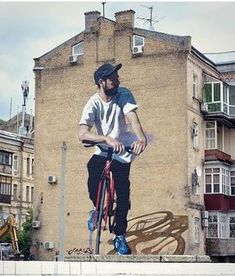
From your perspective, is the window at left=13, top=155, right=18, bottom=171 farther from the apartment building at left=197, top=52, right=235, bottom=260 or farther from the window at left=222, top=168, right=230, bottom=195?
the window at left=222, top=168, right=230, bottom=195

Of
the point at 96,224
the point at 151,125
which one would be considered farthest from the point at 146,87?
the point at 96,224

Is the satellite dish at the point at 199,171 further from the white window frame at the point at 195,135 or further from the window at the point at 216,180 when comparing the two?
the white window frame at the point at 195,135

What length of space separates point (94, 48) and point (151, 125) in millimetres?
2780

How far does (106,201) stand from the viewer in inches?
710

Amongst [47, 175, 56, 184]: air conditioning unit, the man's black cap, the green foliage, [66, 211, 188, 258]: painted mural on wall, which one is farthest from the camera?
the green foliage

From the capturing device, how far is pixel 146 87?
18062mm

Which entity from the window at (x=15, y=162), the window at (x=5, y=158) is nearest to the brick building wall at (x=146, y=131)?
the window at (x=5, y=158)

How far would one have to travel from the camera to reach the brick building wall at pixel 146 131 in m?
17.4

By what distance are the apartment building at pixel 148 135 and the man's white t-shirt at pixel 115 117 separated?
9.5 inches

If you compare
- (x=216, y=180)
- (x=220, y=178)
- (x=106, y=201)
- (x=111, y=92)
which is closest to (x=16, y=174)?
(x=106, y=201)

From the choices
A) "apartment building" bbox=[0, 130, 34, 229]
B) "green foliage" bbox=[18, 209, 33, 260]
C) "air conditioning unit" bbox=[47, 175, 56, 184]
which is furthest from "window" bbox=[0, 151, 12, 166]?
"air conditioning unit" bbox=[47, 175, 56, 184]

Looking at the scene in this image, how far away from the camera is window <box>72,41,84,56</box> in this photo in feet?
63.1

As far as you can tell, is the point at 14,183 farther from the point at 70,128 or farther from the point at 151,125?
→ the point at 151,125

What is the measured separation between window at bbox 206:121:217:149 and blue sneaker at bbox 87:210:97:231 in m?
3.46
